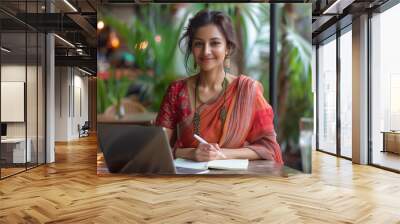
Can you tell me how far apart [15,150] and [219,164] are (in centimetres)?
372

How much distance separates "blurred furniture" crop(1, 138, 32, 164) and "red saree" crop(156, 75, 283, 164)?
2.69 meters

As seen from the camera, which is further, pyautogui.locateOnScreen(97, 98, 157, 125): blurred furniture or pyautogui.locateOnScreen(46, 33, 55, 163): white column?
pyautogui.locateOnScreen(46, 33, 55, 163): white column

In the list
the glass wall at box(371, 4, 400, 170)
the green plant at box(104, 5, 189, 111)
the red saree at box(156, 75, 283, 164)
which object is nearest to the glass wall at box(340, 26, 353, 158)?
the glass wall at box(371, 4, 400, 170)

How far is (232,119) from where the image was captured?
6145mm

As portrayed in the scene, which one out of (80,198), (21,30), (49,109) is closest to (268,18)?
(80,198)

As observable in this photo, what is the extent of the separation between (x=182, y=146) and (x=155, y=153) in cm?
49

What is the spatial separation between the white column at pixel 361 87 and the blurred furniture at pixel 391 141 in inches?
21.5

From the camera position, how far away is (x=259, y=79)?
622 centimetres

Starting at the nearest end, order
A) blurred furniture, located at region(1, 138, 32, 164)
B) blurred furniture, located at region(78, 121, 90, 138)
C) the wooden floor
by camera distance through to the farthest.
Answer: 1. the wooden floor
2. blurred furniture, located at region(1, 138, 32, 164)
3. blurred furniture, located at region(78, 121, 90, 138)

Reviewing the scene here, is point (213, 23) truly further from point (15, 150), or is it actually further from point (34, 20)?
point (15, 150)

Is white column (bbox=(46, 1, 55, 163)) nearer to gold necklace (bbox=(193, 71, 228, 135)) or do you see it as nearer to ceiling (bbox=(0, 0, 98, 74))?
ceiling (bbox=(0, 0, 98, 74))

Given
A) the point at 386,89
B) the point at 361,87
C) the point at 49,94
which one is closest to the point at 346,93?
the point at 361,87

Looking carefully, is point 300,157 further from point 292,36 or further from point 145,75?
point 145,75

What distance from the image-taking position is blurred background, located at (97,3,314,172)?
20.4ft
